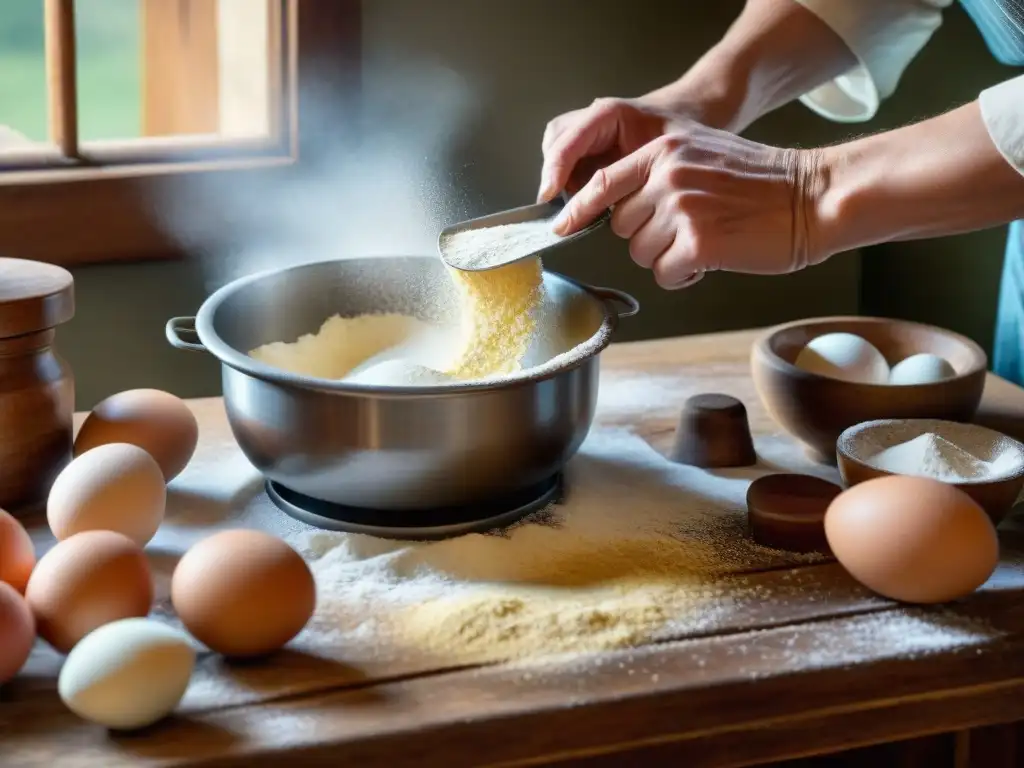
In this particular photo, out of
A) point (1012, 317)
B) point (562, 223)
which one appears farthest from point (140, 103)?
point (1012, 317)

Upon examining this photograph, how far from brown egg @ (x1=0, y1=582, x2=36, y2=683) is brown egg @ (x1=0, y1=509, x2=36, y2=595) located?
88 millimetres

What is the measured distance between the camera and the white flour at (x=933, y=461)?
3.58 ft

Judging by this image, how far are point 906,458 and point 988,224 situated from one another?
231 millimetres

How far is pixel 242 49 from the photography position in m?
1.75

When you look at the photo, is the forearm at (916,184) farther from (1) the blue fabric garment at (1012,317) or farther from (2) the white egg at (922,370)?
(1) the blue fabric garment at (1012,317)

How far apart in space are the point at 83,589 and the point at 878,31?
114 cm

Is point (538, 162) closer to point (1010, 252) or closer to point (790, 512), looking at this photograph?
point (1010, 252)

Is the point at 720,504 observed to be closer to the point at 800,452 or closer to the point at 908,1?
the point at 800,452

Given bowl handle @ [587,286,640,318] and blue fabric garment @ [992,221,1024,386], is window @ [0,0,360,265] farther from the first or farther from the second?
blue fabric garment @ [992,221,1024,386]

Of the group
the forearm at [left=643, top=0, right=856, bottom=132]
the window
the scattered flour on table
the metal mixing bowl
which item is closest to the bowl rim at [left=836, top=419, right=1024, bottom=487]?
the scattered flour on table

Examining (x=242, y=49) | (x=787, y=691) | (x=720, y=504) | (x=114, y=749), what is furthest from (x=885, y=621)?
(x=242, y=49)

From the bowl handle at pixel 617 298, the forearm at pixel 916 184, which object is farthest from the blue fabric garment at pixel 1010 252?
the bowl handle at pixel 617 298

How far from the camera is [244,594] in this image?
0.87 metres

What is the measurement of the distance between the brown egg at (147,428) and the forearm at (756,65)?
65cm
